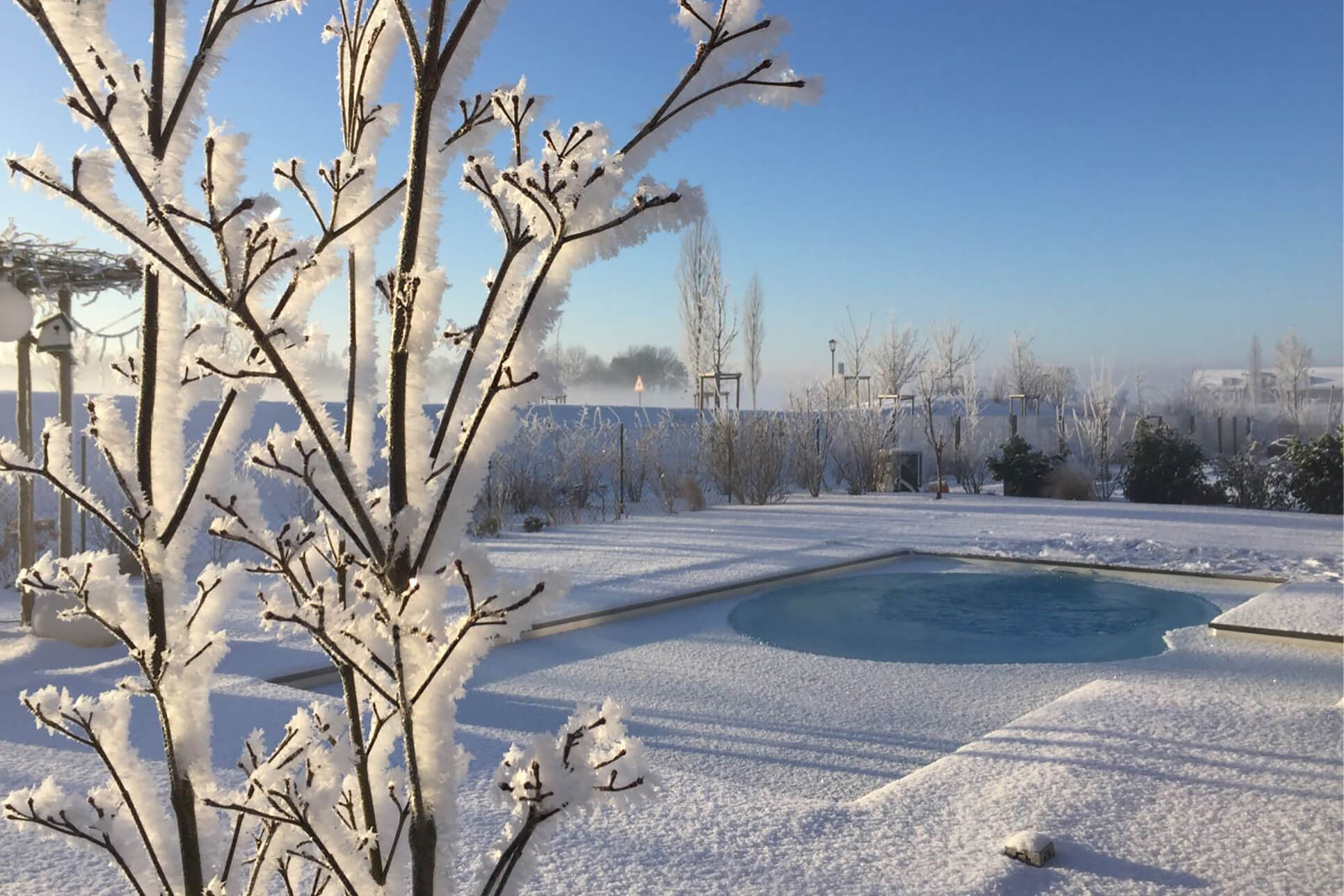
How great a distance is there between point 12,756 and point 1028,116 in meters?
15.1

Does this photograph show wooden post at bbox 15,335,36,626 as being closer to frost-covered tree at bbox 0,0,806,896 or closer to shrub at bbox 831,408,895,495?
frost-covered tree at bbox 0,0,806,896

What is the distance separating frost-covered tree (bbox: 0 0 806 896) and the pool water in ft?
11.6

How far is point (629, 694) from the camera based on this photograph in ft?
10.9

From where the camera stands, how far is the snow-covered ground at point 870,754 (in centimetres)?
180

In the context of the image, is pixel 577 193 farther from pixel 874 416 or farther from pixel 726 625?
pixel 874 416

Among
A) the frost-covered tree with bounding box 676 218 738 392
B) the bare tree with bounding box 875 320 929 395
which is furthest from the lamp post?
the bare tree with bounding box 875 320 929 395

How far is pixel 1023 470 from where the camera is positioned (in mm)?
10414

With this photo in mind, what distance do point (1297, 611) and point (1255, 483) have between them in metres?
5.80

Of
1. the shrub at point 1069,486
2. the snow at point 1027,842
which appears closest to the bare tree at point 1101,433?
the shrub at point 1069,486

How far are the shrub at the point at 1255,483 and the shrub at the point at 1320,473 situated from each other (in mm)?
252

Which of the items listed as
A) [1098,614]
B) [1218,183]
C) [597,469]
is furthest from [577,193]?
[1218,183]

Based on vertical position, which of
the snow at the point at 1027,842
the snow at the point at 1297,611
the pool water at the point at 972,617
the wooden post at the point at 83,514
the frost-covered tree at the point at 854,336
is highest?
the frost-covered tree at the point at 854,336

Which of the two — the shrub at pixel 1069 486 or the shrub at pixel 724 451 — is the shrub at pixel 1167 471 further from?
the shrub at pixel 724 451

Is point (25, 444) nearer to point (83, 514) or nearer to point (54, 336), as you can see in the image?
point (54, 336)
